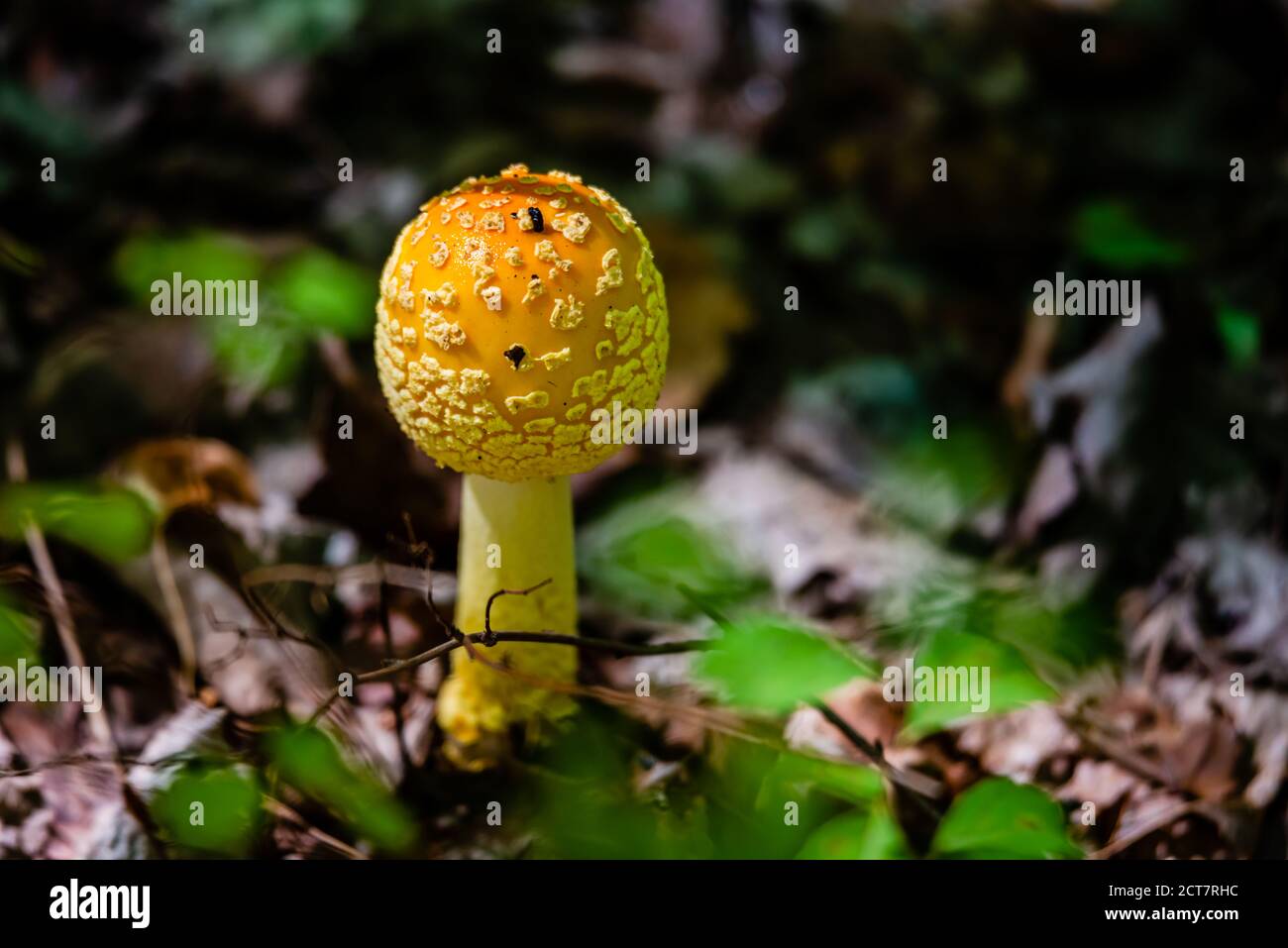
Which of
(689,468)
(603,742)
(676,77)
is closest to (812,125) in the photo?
(676,77)

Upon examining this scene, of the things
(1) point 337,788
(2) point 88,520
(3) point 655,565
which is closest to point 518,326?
(3) point 655,565

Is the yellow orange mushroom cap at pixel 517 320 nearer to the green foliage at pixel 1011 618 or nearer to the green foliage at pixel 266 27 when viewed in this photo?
the green foliage at pixel 1011 618

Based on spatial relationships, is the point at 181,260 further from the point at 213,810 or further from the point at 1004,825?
the point at 1004,825

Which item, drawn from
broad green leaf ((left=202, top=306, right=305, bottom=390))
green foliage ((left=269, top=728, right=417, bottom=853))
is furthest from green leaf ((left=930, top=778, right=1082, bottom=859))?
broad green leaf ((left=202, top=306, right=305, bottom=390))

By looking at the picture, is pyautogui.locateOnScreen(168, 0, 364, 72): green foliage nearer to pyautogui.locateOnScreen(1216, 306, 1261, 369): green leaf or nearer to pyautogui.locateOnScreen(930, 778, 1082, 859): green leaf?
pyautogui.locateOnScreen(1216, 306, 1261, 369): green leaf

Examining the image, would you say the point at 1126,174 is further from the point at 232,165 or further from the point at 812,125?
the point at 232,165

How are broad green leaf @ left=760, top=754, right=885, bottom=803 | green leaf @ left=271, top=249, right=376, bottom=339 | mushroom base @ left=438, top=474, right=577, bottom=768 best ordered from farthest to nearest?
green leaf @ left=271, top=249, right=376, bottom=339
mushroom base @ left=438, top=474, right=577, bottom=768
broad green leaf @ left=760, top=754, right=885, bottom=803
